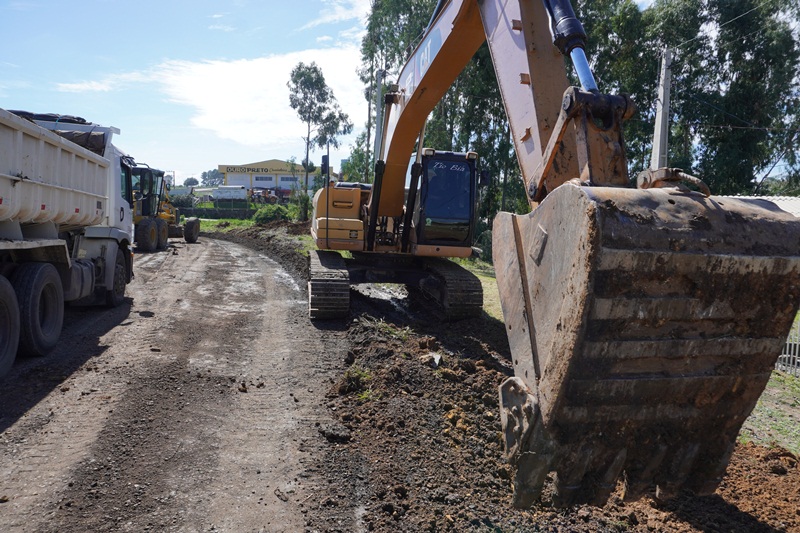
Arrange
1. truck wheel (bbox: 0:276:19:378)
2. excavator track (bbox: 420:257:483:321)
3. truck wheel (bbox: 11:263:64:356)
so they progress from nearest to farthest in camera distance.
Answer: truck wheel (bbox: 0:276:19:378), truck wheel (bbox: 11:263:64:356), excavator track (bbox: 420:257:483:321)

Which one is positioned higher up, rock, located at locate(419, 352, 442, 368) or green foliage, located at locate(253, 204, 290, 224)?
green foliage, located at locate(253, 204, 290, 224)

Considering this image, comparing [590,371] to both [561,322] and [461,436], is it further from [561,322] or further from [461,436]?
[461,436]

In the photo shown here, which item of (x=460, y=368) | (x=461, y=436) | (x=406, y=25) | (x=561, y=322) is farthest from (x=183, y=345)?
(x=406, y=25)

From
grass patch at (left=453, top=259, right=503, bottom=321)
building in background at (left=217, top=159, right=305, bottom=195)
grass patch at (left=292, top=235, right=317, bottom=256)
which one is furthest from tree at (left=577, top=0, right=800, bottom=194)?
building in background at (left=217, top=159, right=305, bottom=195)

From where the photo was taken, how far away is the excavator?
Result: 2.50 metres

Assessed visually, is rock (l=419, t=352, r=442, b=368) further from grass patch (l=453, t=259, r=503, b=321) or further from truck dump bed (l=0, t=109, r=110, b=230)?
truck dump bed (l=0, t=109, r=110, b=230)

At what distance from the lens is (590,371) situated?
2559 mm

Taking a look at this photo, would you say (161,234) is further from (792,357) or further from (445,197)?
(792,357)

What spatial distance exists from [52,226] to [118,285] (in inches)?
102

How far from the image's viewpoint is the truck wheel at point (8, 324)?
5.98 metres

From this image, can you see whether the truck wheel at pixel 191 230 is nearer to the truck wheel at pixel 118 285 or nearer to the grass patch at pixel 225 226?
the grass patch at pixel 225 226

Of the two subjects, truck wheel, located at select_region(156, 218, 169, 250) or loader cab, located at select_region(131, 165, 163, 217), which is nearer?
loader cab, located at select_region(131, 165, 163, 217)

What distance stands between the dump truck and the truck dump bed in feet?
0.03

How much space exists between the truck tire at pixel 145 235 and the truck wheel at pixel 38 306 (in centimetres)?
1164
